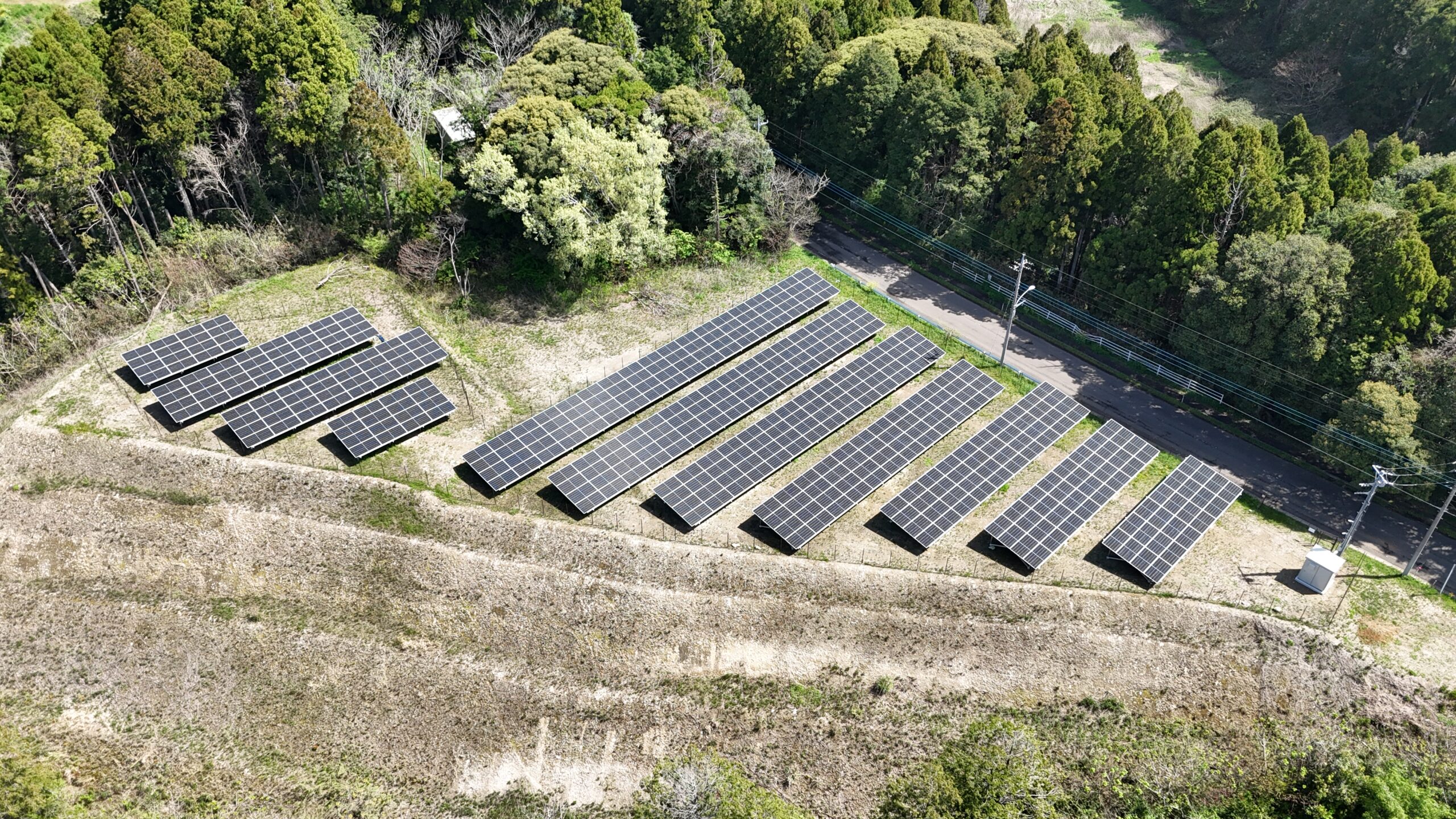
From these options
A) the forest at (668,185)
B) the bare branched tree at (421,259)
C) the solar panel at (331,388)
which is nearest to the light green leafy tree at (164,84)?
the forest at (668,185)

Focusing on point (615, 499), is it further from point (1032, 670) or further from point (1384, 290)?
point (1384, 290)

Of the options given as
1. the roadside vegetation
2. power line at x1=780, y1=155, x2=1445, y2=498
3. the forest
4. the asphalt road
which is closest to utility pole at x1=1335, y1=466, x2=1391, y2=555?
the asphalt road

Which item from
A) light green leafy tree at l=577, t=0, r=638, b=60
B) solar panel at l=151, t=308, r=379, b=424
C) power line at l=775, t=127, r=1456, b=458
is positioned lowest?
solar panel at l=151, t=308, r=379, b=424

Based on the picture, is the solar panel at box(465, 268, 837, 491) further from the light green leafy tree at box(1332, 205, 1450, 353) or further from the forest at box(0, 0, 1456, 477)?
the light green leafy tree at box(1332, 205, 1450, 353)

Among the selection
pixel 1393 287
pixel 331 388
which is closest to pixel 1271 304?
pixel 1393 287

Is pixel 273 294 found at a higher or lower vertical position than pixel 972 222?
lower

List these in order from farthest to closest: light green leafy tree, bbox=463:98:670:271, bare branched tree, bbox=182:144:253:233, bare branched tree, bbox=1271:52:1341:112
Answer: bare branched tree, bbox=1271:52:1341:112 < bare branched tree, bbox=182:144:253:233 < light green leafy tree, bbox=463:98:670:271

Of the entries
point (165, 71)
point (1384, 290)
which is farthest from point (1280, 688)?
point (165, 71)
